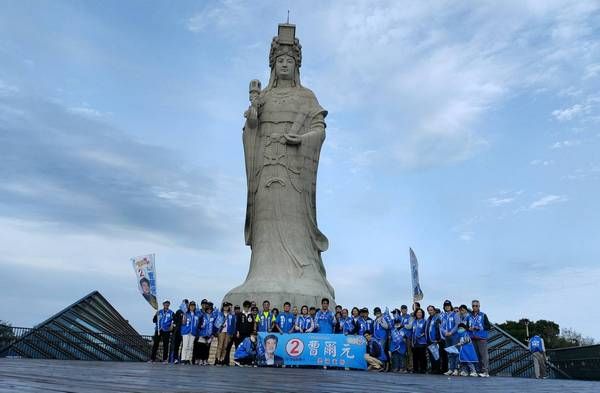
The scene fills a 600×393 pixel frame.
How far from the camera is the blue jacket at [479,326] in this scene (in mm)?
12469

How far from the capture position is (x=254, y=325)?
14.0m

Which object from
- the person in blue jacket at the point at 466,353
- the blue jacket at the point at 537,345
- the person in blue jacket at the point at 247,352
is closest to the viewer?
the person in blue jacket at the point at 466,353

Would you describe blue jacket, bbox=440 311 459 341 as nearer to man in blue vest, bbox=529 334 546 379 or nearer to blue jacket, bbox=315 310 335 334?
blue jacket, bbox=315 310 335 334

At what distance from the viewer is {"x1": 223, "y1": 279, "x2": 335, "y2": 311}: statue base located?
16.9 m

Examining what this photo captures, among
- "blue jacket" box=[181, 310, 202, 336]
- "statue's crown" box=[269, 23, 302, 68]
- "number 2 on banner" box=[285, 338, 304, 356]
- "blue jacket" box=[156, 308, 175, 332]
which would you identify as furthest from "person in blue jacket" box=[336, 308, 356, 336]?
"statue's crown" box=[269, 23, 302, 68]

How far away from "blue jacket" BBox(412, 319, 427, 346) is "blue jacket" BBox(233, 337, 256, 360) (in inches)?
139

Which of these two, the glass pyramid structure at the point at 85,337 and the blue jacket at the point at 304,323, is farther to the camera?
the glass pyramid structure at the point at 85,337

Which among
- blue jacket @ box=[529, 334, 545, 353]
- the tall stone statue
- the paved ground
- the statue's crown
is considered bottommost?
the paved ground

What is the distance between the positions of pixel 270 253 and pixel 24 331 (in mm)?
7822

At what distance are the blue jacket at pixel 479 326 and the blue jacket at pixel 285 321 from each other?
13.6 ft

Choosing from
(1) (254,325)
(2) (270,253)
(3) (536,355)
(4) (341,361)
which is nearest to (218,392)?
(4) (341,361)

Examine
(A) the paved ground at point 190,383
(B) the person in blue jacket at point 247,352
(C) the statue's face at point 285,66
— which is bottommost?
(A) the paved ground at point 190,383

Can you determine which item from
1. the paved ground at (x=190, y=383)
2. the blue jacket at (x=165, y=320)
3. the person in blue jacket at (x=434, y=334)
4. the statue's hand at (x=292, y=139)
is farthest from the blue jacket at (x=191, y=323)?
the statue's hand at (x=292, y=139)

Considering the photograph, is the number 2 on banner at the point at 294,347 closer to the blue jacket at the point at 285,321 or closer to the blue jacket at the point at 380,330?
the blue jacket at the point at 285,321
